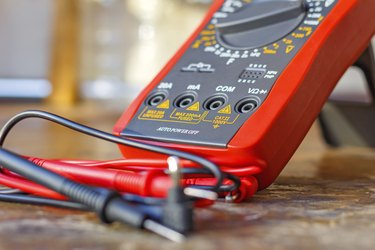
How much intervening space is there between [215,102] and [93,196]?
196 millimetres

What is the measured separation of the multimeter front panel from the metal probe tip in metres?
0.13

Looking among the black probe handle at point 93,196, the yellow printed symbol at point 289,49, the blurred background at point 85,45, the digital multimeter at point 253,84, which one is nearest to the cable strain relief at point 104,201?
the black probe handle at point 93,196

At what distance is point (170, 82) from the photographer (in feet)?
2.03

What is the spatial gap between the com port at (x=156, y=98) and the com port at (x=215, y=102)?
50 millimetres

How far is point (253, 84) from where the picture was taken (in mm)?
566

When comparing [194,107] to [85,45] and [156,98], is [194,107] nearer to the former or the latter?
[156,98]

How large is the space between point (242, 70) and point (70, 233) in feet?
0.81

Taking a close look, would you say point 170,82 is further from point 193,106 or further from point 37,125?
→ point 37,125

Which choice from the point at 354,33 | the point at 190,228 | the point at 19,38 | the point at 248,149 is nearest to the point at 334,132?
the point at 354,33

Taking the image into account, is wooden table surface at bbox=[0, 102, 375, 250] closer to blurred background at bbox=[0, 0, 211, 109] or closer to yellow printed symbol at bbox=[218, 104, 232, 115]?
yellow printed symbol at bbox=[218, 104, 232, 115]

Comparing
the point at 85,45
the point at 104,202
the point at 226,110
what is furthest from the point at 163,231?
the point at 85,45

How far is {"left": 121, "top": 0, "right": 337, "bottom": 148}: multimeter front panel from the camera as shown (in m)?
0.54

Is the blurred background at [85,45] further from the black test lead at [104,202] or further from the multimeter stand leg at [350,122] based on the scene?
the black test lead at [104,202]

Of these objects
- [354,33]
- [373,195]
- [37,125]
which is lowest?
[37,125]
